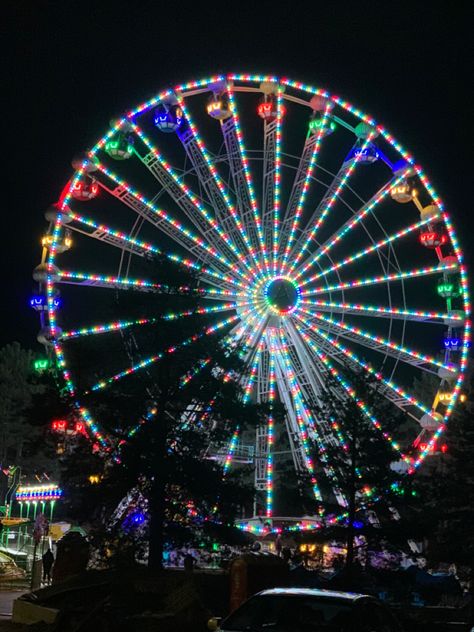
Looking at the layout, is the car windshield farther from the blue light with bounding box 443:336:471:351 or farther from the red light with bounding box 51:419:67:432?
the blue light with bounding box 443:336:471:351

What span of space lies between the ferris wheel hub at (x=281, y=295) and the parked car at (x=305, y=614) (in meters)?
22.5

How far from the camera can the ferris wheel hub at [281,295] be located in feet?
102

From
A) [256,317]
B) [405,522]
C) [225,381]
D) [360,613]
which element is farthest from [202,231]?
[360,613]

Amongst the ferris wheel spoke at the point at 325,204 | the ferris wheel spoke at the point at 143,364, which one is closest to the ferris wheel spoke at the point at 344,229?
the ferris wheel spoke at the point at 325,204

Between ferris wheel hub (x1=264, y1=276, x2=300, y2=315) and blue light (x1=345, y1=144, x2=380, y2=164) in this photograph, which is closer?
ferris wheel hub (x1=264, y1=276, x2=300, y2=315)

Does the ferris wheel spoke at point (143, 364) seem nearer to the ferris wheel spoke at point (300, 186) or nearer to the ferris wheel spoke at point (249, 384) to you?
the ferris wheel spoke at point (249, 384)

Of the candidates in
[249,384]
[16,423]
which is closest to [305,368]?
[249,384]

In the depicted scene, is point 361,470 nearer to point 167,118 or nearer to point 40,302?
point 40,302

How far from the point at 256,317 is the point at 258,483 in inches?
224

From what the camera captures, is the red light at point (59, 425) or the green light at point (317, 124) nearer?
the red light at point (59, 425)

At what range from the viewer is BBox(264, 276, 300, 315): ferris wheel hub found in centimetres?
3094

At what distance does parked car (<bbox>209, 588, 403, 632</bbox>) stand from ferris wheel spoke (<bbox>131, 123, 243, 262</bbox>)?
72.7 ft

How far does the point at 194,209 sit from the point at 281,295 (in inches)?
164

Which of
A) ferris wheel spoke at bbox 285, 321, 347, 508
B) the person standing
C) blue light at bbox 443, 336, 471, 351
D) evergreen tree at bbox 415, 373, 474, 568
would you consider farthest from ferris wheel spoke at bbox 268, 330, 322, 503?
the person standing
